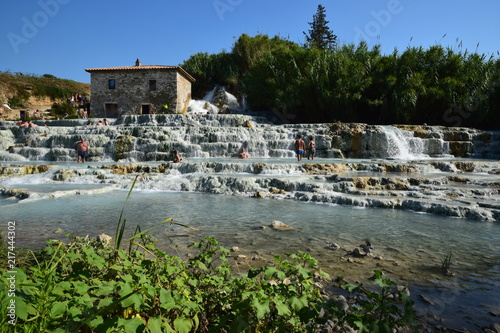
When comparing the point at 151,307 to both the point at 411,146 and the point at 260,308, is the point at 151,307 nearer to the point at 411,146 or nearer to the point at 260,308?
Result: the point at 260,308

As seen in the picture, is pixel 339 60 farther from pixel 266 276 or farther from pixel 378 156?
pixel 266 276

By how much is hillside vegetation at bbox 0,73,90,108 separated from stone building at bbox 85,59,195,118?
10.8 meters

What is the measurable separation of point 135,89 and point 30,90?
608 inches

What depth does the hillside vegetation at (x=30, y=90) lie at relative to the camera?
1261 inches

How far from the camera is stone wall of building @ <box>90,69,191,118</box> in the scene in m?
27.8

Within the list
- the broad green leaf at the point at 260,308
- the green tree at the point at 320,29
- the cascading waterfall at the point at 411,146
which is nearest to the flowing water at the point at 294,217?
the broad green leaf at the point at 260,308

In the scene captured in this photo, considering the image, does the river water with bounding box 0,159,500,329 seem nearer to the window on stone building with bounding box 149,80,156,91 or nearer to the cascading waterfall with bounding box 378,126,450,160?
the cascading waterfall with bounding box 378,126,450,160

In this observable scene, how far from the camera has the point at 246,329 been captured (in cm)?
154

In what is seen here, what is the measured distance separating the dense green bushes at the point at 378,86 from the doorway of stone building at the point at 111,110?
12.6 metres

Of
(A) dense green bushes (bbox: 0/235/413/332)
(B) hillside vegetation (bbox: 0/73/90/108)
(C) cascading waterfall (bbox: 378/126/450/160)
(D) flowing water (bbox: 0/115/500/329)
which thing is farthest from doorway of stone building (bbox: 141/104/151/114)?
(A) dense green bushes (bbox: 0/235/413/332)

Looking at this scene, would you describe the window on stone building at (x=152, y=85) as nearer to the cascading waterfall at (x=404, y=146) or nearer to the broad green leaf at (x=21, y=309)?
the cascading waterfall at (x=404, y=146)

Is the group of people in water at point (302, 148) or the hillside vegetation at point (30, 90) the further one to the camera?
the hillside vegetation at point (30, 90)

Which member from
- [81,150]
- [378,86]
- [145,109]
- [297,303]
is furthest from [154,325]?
[145,109]

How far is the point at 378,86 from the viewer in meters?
22.9
